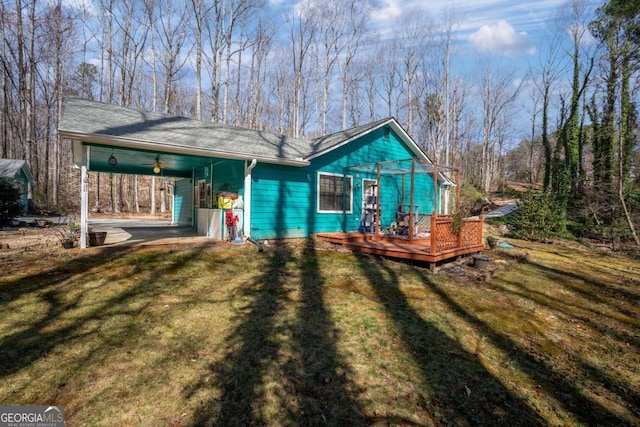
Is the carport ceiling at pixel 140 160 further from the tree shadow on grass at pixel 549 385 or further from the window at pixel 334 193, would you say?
the tree shadow on grass at pixel 549 385

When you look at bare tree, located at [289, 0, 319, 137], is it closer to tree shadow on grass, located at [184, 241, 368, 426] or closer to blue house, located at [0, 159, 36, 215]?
blue house, located at [0, 159, 36, 215]

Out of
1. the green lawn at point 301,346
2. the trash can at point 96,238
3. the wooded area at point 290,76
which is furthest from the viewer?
the wooded area at point 290,76

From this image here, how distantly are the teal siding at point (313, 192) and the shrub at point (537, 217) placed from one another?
4834mm

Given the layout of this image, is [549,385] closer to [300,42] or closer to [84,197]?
[84,197]

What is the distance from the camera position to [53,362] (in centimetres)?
283

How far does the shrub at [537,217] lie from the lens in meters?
12.8

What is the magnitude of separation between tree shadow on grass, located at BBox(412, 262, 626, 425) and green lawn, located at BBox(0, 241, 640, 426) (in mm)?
14

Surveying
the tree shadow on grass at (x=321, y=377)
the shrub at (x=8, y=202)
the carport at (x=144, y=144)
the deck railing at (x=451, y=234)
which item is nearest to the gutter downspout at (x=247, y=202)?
the carport at (x=144, y=144)

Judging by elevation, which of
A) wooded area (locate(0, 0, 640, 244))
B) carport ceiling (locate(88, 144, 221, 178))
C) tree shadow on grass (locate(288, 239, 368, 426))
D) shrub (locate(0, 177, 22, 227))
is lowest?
tree shadow on grass (locate(288, 239, 368, 426))

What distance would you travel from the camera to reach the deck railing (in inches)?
271

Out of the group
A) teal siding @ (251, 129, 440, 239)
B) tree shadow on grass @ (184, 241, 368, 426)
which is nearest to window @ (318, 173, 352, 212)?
teal siding @ (251, 129, 440, 239)

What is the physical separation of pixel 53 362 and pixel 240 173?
6274mm

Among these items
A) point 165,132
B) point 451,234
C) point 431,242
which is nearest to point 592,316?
point 431,242

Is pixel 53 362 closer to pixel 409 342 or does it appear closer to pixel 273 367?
pixel 273 367
